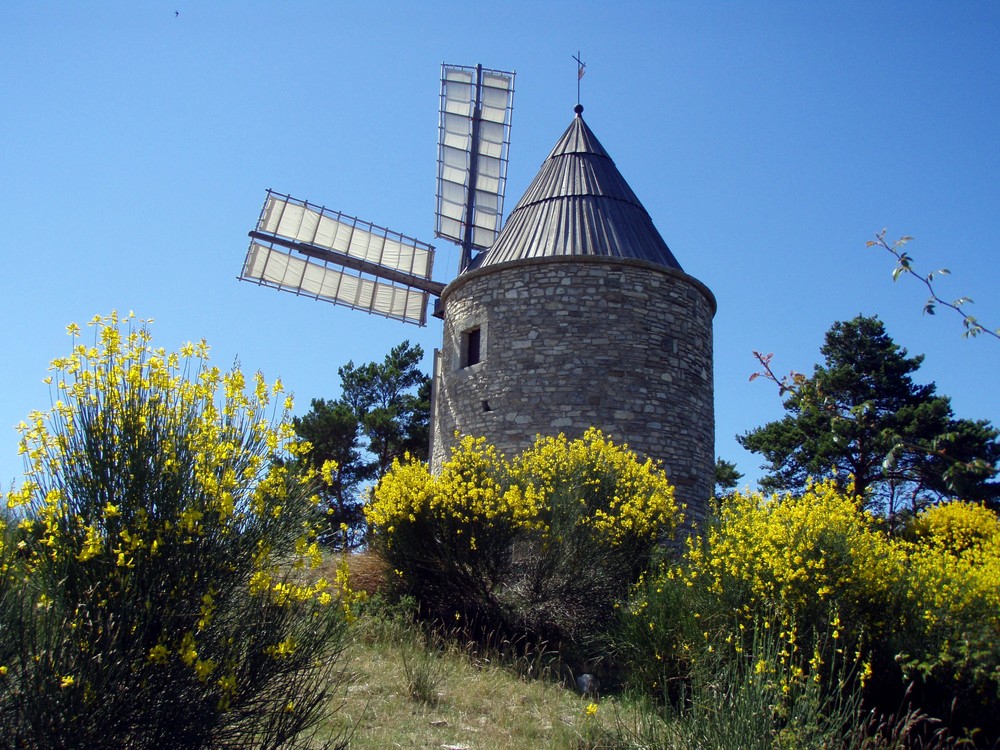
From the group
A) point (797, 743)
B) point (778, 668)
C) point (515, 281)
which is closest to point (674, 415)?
point (515, 281)

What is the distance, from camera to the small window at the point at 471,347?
1178 cm

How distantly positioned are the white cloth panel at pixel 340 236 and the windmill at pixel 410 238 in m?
0.02

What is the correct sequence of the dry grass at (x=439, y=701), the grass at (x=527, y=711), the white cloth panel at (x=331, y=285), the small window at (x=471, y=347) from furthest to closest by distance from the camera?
the white cloth panel at (x=331, y=285) → the small window at (x=471, y=347) → the dry grass at (x=439, y=701) → the grass at (x=527, y=711)

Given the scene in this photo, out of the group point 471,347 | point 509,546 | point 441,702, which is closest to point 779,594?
point 441,702

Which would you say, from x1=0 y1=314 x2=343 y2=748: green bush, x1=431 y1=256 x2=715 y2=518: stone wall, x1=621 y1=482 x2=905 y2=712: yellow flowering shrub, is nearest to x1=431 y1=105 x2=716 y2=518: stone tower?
x1=431 y1=256 x2=715 y2=518: stone wall

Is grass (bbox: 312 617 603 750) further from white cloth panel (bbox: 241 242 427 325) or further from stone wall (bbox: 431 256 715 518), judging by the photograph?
white cloth panel (bbox: 241 242 427 325)

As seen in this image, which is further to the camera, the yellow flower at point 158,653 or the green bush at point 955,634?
the green bush at point 955,634

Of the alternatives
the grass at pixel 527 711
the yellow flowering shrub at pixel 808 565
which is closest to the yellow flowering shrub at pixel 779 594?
the yellow flowering shrub at pixel 808 565

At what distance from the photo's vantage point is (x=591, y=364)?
10.9 metres

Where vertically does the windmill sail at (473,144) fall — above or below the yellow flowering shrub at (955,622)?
above

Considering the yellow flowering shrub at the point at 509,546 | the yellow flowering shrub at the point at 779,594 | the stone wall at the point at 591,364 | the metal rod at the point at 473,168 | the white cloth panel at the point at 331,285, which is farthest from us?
the metal rod at the point at 473,168

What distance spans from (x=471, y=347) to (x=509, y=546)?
3.69m

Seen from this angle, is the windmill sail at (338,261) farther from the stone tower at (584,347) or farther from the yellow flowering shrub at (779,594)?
the yellow flowering shrub at (779,594)

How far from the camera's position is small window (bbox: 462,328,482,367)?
11.8 metres
